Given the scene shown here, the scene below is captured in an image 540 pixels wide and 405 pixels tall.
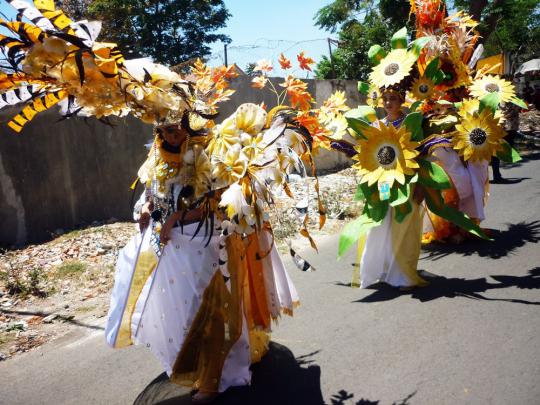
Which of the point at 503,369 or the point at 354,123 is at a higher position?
the point at 354,123

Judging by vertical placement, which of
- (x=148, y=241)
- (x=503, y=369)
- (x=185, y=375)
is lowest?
(x=503, y=369)

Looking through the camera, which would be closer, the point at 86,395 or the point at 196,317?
the point at 196,317

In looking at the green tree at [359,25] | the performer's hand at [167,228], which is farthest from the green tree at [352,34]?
the performer's hand at [167,228]

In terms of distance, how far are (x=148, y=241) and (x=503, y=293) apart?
2988 millimetres

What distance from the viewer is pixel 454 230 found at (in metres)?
5.60

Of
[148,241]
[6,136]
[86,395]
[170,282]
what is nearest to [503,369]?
[170,282]

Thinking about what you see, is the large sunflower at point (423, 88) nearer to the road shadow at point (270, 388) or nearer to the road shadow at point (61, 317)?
the road shadow at point (270, 388)

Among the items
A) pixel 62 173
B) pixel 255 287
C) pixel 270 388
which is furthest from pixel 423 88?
pixel 62 173

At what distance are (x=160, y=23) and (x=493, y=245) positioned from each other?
17166mm

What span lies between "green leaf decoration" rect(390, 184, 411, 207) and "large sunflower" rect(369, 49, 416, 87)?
95 centimetres

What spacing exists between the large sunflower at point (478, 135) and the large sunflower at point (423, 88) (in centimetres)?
39

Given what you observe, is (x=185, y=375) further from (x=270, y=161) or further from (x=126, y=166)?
(x=126, y=166)

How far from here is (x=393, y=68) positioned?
438 centimetres

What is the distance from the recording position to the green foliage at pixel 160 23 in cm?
1755
